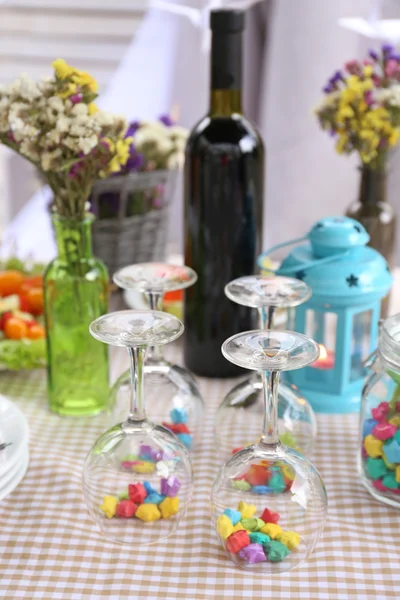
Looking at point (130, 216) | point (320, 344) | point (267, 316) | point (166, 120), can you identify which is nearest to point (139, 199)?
point (130, 216)

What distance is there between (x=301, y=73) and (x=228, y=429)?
1.13 m

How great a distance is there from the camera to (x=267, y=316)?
2.86ft

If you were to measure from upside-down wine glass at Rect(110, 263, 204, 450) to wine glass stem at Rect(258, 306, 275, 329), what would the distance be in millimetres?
86

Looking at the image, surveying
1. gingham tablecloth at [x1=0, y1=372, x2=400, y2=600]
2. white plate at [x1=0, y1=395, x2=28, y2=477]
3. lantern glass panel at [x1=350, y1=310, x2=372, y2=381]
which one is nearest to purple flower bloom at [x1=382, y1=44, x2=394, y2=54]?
lantern glass panel at [x1=350, y1=310, x2=372, y2=381]

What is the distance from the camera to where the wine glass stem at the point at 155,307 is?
0.89m

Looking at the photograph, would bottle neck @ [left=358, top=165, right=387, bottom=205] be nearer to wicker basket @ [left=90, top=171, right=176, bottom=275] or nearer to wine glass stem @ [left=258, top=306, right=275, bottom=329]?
wicker basket @ [left=90, top=171, right=176, bottom=275]

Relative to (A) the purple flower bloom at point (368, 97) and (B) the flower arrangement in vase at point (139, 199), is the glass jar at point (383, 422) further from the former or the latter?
(B) the flower arrangement in vase at point (139, 199)

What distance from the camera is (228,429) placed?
924mm

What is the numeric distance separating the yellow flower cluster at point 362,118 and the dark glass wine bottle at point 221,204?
0.66 ft

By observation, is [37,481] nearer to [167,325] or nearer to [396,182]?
[167,325]

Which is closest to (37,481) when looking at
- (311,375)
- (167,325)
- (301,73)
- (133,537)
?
(133,537)

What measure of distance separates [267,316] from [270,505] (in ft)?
0.70

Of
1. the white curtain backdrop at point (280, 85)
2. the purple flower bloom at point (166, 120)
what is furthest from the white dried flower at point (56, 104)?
the white curtain backdrop at point (280, 85)

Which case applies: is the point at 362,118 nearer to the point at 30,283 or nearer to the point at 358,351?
the point at 358,351
